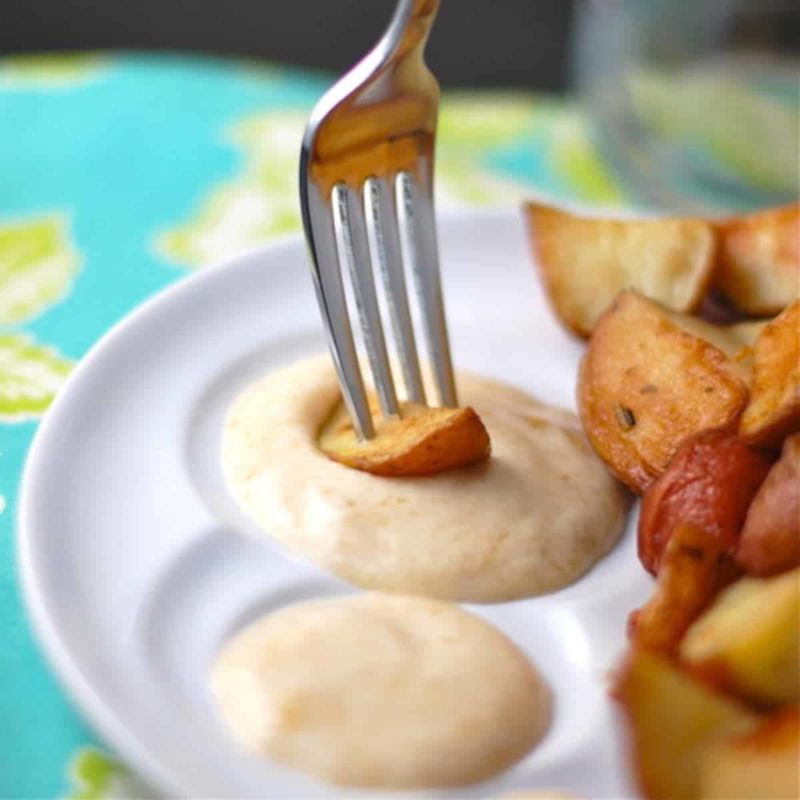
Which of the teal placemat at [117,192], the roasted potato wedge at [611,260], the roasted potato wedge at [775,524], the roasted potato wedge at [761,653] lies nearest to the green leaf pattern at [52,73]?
the teal placemat at [117,192]

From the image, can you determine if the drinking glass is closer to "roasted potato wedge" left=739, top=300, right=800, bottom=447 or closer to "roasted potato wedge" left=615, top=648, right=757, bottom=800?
"roasted potato wedge" left=739, top=300, right=800, bottom=447

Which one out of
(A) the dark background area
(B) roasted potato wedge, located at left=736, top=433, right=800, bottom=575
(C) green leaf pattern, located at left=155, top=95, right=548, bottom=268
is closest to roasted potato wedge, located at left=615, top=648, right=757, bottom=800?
(B) roasted potato wedge, located at left=736, top=433, right=800, bottom=575

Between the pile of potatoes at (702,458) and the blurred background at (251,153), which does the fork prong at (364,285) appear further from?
the blurred background at (251,153)

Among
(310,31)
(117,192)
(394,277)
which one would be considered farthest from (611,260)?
(310,31)

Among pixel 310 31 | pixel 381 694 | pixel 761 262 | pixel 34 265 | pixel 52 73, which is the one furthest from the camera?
pixel 310 31

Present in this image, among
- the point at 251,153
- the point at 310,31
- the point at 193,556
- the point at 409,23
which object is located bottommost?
the point at 310,31

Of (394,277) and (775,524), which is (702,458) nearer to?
(775,524)

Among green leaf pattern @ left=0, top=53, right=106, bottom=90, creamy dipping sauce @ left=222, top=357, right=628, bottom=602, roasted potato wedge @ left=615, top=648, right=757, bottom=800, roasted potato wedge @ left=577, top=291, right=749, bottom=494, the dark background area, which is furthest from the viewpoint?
the dark background area
